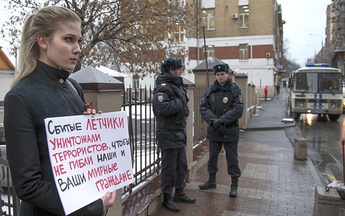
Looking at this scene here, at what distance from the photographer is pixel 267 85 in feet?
119

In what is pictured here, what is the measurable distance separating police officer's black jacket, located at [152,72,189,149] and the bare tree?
7275 mm

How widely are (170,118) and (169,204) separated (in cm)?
123

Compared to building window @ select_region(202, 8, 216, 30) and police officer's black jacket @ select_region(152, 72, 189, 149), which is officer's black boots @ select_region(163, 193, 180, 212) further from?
building window @ select_region(202, 8, 216, 30)

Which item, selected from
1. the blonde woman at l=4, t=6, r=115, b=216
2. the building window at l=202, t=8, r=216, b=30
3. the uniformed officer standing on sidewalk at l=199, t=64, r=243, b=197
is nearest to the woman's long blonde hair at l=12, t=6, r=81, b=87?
the blonde woman at l=4, t=6, r=115, b=216

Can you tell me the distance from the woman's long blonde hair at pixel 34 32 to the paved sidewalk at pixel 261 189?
311cm

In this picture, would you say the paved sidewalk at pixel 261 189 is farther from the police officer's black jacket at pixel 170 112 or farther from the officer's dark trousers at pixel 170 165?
the police officer's black jacket at pixel 170 112

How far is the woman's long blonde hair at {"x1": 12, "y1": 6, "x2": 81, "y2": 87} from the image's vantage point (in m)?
1.58

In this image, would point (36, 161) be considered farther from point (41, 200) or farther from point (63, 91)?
point (63, 91)

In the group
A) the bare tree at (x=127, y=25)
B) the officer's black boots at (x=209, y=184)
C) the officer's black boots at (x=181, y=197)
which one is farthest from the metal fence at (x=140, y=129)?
the bare tree at (x=127, y=25)

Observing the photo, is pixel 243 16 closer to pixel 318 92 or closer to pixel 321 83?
pixel 321 83

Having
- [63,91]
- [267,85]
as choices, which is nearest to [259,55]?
[267,85]

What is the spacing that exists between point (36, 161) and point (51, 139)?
0.42 ft

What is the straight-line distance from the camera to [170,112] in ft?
13.1

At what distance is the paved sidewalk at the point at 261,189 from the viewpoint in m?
4.46
